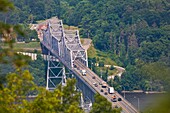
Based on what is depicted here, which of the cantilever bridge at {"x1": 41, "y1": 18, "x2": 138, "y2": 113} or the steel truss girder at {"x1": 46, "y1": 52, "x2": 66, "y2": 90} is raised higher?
the cantilever bridge at {"x1": 41, "y1": 18, "x2": 138, "y2": 113}

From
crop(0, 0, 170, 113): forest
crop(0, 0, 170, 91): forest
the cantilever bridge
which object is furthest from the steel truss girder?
crop(0, 0, 170, 91): forest

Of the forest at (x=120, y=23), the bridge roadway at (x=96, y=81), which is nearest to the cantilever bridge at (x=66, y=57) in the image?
the bridge roadway at (x=96, y=81)

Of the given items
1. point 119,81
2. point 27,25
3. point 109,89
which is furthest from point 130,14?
point 109,89

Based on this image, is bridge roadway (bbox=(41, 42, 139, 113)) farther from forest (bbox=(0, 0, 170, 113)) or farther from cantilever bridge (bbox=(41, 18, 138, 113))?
forest (bbox=(0, 0, 170, 113))

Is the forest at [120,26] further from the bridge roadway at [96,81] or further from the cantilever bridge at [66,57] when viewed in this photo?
the bridge roadway at [96,81]

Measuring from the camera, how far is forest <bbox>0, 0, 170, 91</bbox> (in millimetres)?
52356

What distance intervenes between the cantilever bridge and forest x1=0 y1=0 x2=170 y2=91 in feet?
10.7

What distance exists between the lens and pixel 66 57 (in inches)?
1813

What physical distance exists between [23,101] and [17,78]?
1.43 ft

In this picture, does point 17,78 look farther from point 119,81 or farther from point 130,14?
point 130,14

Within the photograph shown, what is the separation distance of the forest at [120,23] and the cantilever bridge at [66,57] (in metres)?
3.26

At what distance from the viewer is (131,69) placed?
4922 centimetres

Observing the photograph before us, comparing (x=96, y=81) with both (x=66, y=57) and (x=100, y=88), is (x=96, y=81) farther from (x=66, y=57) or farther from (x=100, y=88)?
(x=66, y=57)

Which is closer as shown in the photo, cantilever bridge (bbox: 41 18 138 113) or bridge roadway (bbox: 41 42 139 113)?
bridge roadway (bbox: 41 42 139 113)
